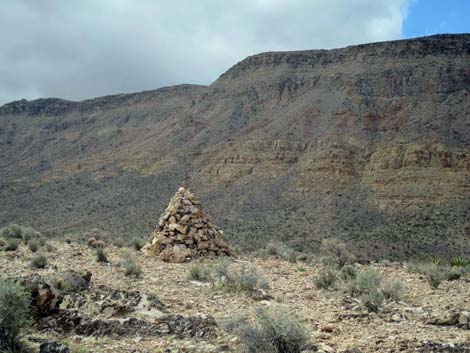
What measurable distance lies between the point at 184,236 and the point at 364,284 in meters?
7.67

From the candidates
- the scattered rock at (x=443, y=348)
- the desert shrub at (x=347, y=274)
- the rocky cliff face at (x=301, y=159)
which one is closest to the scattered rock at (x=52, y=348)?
the scattered rock at (x=443, y=348)

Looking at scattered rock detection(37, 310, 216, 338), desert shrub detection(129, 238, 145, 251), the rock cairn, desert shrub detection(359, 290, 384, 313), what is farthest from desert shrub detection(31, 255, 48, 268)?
desert shrub detection(359, 290, 384, 313)

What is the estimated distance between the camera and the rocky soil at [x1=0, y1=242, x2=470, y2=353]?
7039 millimetres

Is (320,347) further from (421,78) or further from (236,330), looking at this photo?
(421,78)

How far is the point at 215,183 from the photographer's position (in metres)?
60.8

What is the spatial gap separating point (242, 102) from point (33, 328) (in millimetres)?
72923

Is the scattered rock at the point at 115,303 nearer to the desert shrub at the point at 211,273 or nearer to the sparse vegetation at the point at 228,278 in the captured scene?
the sparse vegetation at the point at 228,278

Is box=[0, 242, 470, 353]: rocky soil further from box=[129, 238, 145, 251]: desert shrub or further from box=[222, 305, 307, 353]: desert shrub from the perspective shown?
box=[129, 238, 145, 251]: desert shrub

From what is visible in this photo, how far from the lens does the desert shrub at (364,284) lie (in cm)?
1019

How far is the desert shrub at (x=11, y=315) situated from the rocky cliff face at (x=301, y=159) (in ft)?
89.8

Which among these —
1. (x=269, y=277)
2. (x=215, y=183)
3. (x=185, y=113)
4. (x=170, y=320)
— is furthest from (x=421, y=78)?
(x=170, y=320)

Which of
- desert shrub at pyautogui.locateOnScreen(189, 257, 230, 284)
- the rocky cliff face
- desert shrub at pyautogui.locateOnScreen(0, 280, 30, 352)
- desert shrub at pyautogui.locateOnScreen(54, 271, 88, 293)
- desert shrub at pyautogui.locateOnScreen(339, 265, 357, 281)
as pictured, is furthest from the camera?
the rocky cliff face

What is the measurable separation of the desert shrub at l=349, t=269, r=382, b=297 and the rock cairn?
629cm

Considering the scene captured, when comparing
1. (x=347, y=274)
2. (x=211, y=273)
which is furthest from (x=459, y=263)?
(x=211, y=273)
